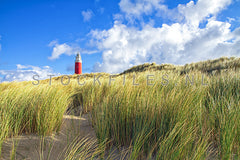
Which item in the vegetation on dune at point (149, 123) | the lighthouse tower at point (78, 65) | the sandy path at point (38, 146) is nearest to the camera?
the vegetation on dune at point (149, 123)

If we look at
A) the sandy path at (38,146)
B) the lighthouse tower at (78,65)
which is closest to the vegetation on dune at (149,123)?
the sandy path at (38,146)

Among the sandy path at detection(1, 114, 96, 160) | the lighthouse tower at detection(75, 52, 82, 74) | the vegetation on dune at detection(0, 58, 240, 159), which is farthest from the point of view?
the lighthouse tower at detection(75, 52, 82, 74)

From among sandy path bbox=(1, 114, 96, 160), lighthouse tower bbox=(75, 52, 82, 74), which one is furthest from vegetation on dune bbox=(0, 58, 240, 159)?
lighthouse tower bbox=(75, 52, 82, 74)

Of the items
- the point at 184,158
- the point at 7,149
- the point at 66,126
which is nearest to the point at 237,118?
the point at 184,158

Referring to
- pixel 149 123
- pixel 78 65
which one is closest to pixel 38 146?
pixel 149 123

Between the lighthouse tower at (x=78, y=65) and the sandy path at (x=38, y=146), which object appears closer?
the sandy path at (x=38, y=146)

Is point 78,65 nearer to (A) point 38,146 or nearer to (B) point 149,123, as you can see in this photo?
(A) point 38,146

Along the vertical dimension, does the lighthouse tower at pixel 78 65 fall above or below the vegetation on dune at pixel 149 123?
above

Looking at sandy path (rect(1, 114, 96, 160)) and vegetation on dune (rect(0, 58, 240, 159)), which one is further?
sandy path (rect(1, 114, 96, 160))

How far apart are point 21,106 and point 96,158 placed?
1.44 meters

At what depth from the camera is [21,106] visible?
241cm

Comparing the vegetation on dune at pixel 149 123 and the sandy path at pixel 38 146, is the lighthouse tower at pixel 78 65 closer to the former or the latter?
the vegetation on dune at pixel 149 123

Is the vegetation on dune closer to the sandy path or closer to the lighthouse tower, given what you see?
the sandy path

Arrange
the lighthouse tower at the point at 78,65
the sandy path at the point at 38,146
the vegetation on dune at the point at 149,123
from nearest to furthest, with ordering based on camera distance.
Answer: the vegetation on dune at the point at 149,123, the sandy path at the point at 38,146, the lighthouse tower at the point at 78,65
